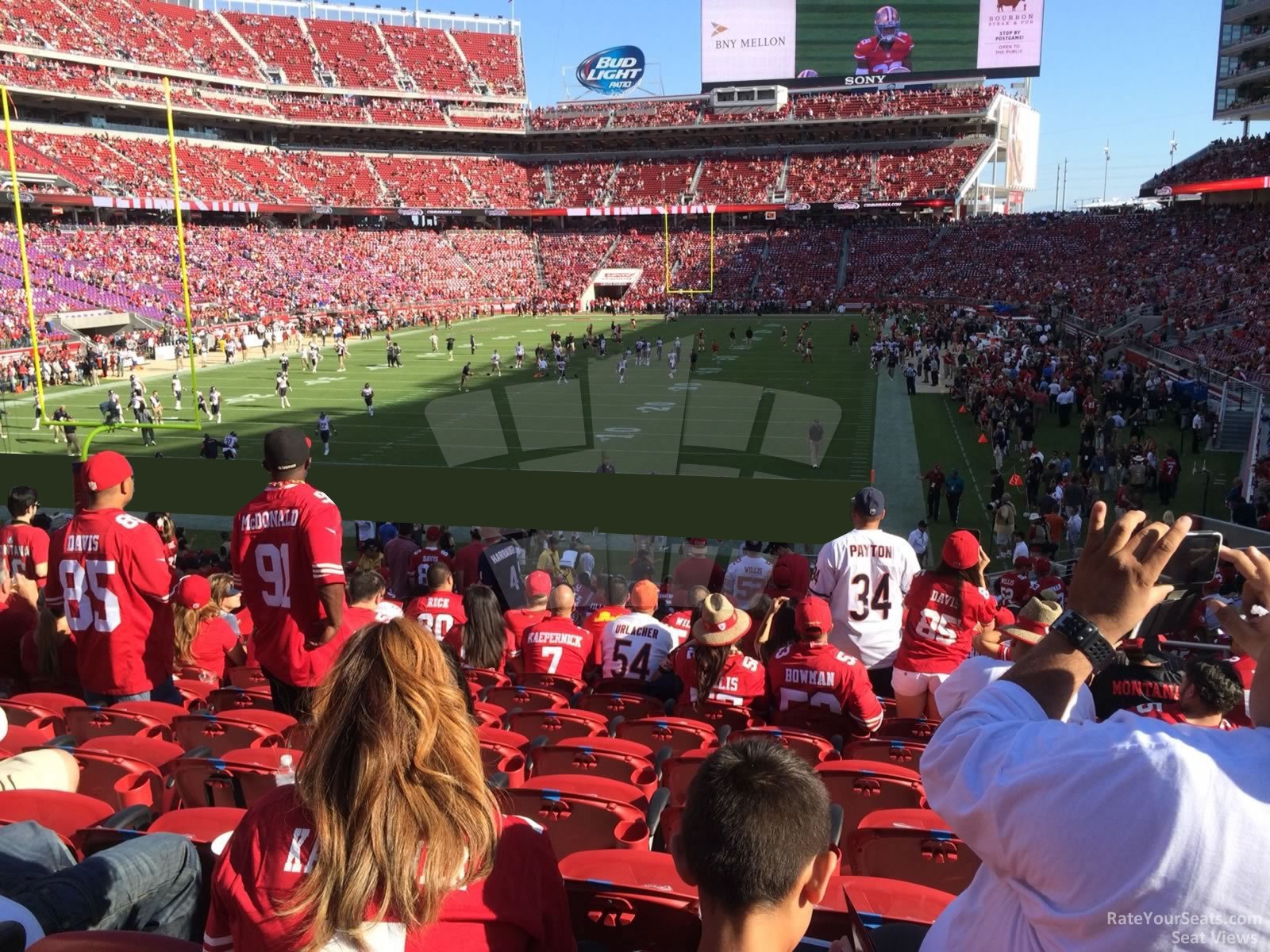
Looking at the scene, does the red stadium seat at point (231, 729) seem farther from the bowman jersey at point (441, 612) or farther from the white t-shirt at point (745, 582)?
the white t-shirt at point (745, 582)

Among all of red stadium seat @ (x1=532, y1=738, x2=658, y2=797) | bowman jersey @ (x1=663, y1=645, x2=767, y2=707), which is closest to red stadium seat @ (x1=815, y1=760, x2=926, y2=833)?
red stadium seat @ (x1=532, y1=738, x2=658, y2=797)

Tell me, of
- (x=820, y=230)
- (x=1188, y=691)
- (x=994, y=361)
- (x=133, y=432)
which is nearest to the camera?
(x=1188, y=691)

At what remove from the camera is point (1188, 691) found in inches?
146

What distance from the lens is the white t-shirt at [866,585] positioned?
237 inches

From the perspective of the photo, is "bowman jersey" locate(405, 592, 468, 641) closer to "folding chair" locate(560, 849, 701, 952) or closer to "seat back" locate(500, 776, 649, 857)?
"seat back" locate(500, 776, 649, 857)

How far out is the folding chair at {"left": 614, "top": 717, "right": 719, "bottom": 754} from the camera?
4508mm

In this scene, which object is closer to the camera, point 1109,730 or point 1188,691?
point 1109,730

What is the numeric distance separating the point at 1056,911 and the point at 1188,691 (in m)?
2.67

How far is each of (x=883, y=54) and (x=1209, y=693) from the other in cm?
6132

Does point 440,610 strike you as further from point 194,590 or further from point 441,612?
point 194,590

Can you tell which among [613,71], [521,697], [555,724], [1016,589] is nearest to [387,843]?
[555,724]

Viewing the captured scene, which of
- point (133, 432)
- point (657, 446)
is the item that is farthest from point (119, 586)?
point (133, 432)

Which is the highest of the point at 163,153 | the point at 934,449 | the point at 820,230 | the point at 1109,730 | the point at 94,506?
the point at 163,153

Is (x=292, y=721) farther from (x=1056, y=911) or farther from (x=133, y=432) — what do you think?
(x=133, y=432)
